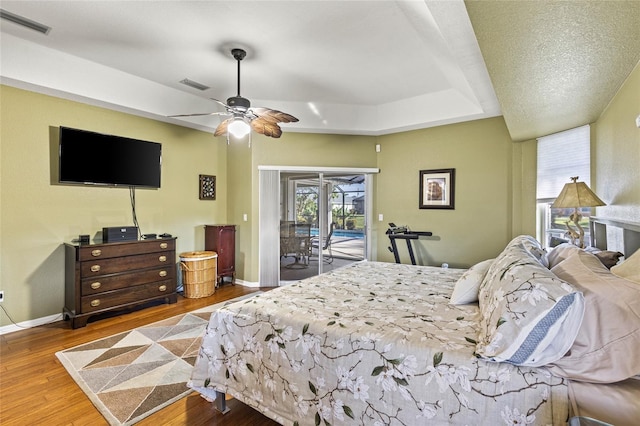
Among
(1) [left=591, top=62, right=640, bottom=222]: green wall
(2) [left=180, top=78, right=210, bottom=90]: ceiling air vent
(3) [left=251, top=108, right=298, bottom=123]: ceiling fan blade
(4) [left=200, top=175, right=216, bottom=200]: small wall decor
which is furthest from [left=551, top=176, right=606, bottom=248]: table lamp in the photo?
(4) [left=200, top=175, right=216, bottom=200]: small wall decor

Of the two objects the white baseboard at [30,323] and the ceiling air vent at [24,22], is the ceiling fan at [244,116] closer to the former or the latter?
the ceiling air vent at [24,22]

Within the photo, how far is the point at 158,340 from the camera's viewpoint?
3.01 meters

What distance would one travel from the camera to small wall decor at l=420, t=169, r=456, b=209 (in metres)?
4.70

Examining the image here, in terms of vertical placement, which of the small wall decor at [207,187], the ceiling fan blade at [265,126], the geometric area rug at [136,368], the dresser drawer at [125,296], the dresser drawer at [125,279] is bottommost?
the geometric area rug at [136,368]

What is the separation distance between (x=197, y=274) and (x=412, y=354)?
12.6 ft

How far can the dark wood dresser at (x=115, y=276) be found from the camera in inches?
133

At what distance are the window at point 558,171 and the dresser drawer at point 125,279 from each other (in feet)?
15.6

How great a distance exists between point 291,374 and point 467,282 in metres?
1.30

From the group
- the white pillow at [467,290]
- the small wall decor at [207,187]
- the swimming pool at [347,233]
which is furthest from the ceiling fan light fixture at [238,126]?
the swimming pool at [347,233]

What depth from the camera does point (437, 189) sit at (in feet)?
15.8

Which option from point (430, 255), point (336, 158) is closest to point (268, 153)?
point (336, 158)

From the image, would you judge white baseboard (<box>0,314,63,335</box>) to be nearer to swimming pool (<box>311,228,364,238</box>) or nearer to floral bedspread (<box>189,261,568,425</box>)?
floral bedspread (<box>189,261,568,425</box>)

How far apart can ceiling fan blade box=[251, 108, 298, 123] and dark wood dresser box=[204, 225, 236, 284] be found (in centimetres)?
240

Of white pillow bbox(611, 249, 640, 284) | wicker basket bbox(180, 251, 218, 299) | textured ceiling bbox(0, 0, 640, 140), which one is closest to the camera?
white pillow bbox(611, 249, 640, 284)
